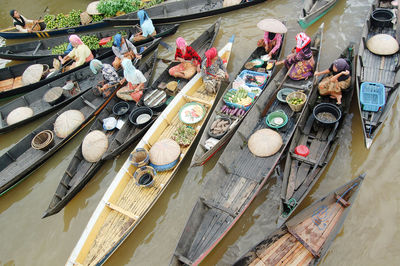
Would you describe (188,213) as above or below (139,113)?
below

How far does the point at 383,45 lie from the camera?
919 cm

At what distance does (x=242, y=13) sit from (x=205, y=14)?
1926 mm

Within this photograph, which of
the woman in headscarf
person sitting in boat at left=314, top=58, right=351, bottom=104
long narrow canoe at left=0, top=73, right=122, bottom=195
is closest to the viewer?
person sitting in boat at left=314, top=58, right=351, bottom=104

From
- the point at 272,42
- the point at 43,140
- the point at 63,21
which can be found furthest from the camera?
the point at 63,21

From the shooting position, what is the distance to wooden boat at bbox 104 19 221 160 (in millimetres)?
8305

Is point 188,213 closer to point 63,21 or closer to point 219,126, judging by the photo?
point 219,126

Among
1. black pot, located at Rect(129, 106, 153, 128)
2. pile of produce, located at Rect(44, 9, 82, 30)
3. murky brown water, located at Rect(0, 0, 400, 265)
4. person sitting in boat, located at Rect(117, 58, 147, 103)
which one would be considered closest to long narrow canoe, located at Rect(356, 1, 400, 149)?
murky brown water, located at Rect(0, 0, 400, 265)

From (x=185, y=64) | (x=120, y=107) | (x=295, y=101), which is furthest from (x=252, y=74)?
(x=120, y=107)

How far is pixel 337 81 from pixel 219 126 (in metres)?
3.86

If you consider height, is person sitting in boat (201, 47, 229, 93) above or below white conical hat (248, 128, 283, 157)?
above

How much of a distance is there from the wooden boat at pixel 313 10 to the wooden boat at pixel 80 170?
8.30 meters

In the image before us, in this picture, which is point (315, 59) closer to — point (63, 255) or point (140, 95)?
point (140, 95)

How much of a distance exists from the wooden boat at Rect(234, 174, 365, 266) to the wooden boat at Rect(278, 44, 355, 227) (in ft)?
1.37

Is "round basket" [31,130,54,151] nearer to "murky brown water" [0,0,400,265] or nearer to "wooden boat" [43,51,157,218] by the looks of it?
"murky brown water" [0,0,400,265]
